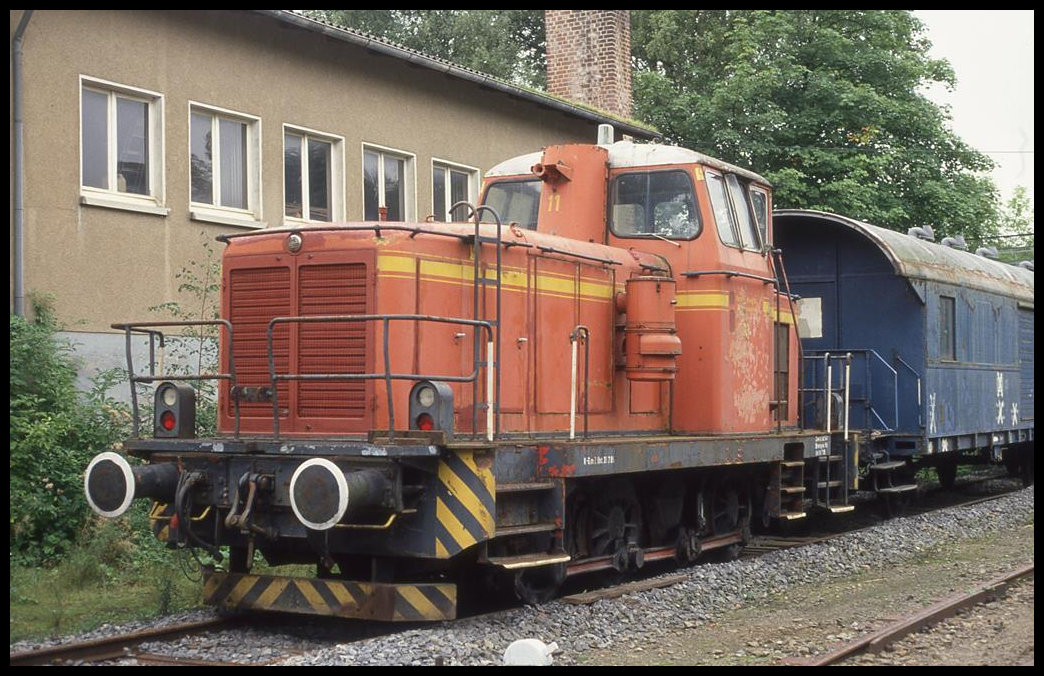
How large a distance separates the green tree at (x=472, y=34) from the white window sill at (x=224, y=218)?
965 inches

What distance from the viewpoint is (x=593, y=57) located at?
2141cm

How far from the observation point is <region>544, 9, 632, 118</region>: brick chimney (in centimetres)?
2128

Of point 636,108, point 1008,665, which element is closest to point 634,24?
point 636,108

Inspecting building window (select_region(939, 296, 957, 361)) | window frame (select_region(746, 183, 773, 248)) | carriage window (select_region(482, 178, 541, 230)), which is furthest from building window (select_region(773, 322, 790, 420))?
building window (select_region(939, 296, 957, 361))

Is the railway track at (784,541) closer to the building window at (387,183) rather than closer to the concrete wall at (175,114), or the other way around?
the concrete wall at (175,114)

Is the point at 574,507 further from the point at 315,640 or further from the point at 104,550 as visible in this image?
the point at 104,550

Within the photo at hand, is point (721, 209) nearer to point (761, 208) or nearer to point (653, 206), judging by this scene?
point (653, 206)

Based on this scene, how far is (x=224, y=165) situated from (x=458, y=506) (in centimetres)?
830

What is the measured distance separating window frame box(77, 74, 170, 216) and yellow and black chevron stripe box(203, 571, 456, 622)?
244 inches

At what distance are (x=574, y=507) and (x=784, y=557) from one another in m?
2.74

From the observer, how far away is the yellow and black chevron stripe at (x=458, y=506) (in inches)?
293

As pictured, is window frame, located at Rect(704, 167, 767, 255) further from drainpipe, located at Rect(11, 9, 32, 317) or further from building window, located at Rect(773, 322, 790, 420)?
drainpipe, located at Rect(11, 9, 32, 317)

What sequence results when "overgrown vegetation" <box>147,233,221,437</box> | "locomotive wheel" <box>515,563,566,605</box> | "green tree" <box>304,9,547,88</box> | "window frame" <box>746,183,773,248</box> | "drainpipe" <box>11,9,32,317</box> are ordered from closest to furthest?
1. "locomotive wheel" <box>515,563,566,605</box>
2. "window frame" <box>746,183,773,248</box>
3. "drainpipe" <box>11,9,32,317</box>
4. "overgrown vegetation" <box>147,233,221,437</box>
5. "green tree" <box>304,9,547,88</box>

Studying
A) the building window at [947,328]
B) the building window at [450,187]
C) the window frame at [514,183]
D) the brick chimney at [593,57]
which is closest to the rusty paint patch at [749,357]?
the window frame at [514,183]
